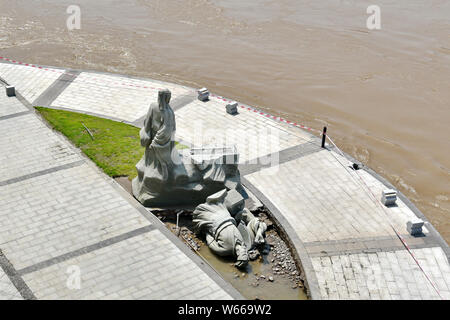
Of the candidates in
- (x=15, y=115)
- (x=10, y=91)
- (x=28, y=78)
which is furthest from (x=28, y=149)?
(x=28, y=78)

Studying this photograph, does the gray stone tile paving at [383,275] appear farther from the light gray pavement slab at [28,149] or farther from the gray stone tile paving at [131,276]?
the light gray pavement slab at [28,149]

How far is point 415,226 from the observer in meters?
15.2

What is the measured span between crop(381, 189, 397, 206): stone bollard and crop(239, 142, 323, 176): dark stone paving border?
11.4ft

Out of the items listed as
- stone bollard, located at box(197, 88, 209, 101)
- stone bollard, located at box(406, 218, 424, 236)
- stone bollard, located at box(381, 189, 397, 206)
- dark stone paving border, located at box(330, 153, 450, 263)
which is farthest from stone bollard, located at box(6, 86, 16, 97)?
stone bollard, located at box(406, 218, 424, 236)

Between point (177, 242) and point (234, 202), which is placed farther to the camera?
point (234, 202)

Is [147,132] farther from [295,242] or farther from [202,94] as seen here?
[202,94]

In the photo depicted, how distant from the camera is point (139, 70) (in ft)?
90.0

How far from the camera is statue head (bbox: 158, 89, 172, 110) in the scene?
14.6m

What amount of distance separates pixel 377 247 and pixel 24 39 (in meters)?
23.9

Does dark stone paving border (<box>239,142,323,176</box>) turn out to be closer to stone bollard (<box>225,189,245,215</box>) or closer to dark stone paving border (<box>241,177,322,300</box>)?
dark stone paving border (<box>241,177,322,300</box>)

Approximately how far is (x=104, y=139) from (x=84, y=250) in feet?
19.8

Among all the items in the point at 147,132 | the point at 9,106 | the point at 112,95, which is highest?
the point at 147,132

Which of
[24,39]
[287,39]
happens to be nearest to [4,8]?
[24,39]

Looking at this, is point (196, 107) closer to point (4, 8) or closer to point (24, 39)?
point (24, 39)
